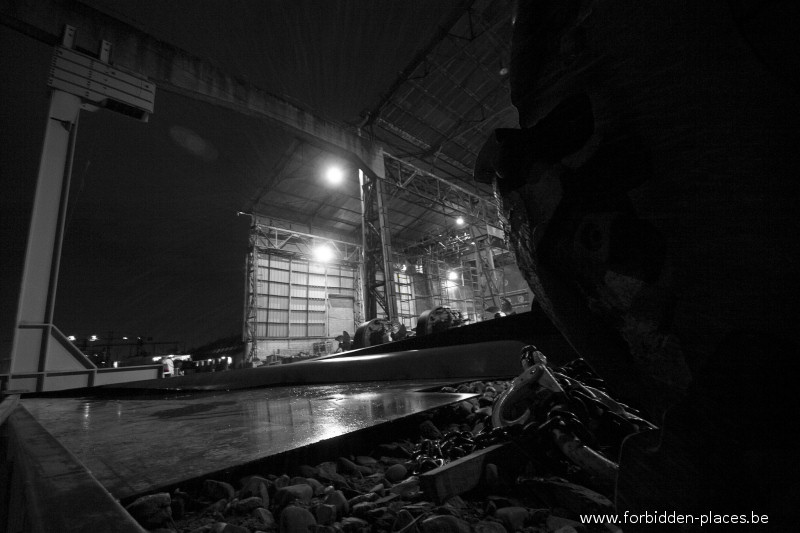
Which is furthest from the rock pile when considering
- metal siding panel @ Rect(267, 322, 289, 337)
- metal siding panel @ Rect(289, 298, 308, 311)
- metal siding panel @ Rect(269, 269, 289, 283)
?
metal siding panel @ Rect(289, 298, 308, 311)

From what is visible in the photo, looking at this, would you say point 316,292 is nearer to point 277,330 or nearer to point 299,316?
point 299,316

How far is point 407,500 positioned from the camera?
819mm

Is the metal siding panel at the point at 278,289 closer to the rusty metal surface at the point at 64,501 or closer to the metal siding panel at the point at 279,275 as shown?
the metal siding panel at the point at 279,275

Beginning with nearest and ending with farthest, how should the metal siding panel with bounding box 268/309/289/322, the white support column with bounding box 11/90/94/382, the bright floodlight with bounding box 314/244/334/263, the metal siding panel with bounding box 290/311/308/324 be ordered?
the white support column with bounding box 11/90/94/382, the metal siding panel with bounding box 268/309/289/322, the metal siding panel with bounding box 290/311/308/324, the bright floodlight with bounding box 314/244/334/263

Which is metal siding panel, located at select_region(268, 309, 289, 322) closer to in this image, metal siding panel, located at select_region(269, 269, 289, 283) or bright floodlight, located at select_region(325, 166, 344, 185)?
metal siding panel, located at select_region(269, 269, 289, 283)

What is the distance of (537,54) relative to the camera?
0.62 m

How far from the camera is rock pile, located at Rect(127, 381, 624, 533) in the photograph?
2.29 ft

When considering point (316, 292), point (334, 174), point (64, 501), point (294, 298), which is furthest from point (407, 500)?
point (316, 292)

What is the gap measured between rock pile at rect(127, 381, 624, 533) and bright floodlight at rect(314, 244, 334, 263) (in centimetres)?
→ 1777

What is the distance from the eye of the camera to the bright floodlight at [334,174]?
42.0 ft

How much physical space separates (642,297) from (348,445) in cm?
109

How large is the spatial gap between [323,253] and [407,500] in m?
18.2

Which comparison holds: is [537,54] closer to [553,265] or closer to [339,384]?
[553,265]

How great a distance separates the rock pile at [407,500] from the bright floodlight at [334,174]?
12768 millimetres
